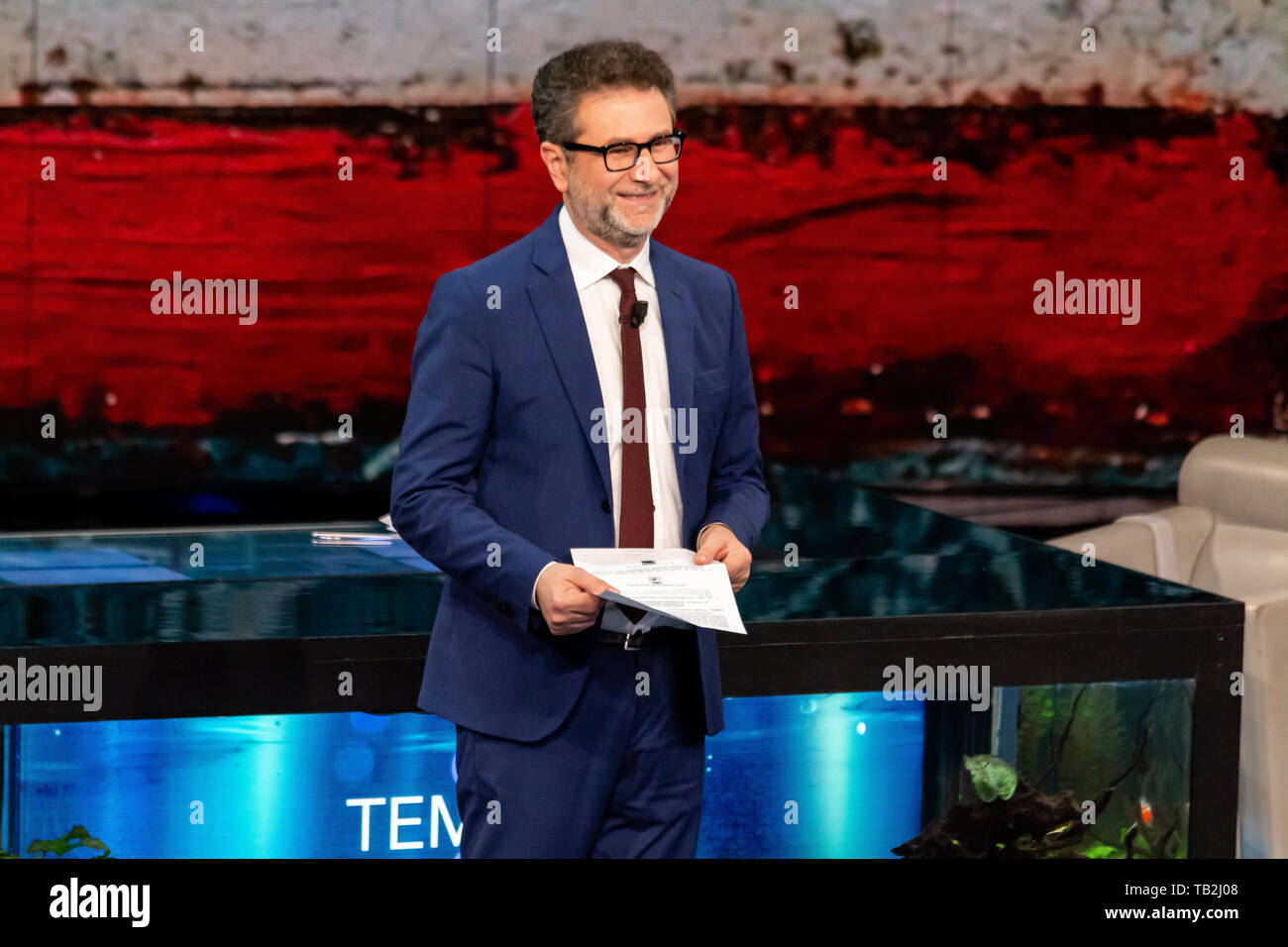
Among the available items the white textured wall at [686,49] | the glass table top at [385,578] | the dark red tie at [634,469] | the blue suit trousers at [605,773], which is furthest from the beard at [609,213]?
the white textured wall at [686,49]

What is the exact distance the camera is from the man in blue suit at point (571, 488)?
189cm

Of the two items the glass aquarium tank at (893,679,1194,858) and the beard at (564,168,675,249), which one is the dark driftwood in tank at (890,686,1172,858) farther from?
the beard at (564,168,675,249)

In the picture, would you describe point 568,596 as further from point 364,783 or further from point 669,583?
point 364,783

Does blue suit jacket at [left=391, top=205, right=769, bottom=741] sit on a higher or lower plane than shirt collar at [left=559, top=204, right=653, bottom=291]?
lower

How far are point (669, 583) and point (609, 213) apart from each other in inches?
17.2

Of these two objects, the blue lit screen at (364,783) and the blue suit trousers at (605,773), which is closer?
the blue suit trousers at (605,773)

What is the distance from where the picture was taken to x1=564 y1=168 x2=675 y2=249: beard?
6.25 feet

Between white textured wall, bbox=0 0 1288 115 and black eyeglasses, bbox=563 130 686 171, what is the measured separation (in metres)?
4.47

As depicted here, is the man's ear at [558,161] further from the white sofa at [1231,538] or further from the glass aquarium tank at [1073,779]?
the white sofa at [1231,538]

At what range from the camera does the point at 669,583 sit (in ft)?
6.01

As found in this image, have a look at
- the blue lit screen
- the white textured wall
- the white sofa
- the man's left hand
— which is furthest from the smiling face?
the white textured wall

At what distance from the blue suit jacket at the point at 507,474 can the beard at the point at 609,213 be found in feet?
0.24
